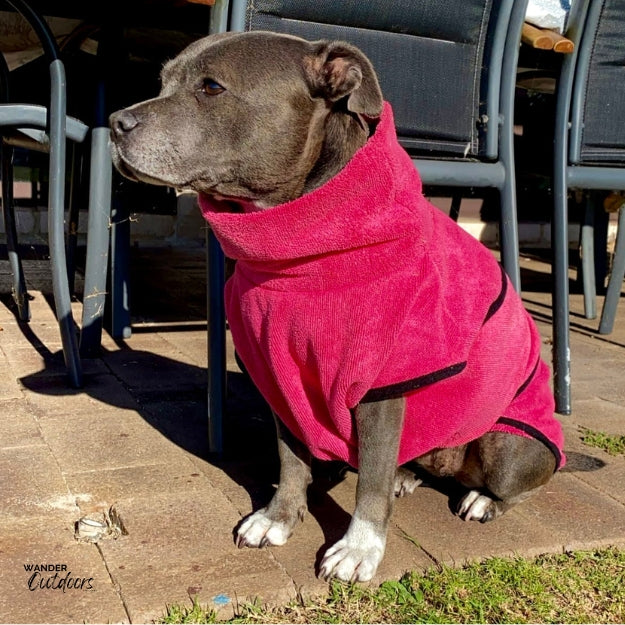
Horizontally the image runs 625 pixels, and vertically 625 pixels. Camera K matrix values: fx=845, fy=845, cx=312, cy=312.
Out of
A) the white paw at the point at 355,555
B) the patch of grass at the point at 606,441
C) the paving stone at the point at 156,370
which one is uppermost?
the white paw at the point at 355,555

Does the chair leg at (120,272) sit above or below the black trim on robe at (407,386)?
below

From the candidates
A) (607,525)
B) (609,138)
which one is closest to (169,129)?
(607,525)

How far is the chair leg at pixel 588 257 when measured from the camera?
4.99 metres

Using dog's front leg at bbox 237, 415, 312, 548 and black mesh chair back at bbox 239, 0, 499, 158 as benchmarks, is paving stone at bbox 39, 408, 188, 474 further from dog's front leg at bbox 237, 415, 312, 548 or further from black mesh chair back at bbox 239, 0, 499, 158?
black mesh chair back at bbox 239, 0, 499, 158

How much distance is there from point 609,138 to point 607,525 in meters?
1.64

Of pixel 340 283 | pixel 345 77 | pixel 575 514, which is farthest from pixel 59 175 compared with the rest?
pixel 575 514

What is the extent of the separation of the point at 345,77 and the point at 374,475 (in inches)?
38.9

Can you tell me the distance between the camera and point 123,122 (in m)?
2.14

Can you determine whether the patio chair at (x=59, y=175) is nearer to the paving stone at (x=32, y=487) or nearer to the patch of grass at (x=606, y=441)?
the paving stone at (x=32, y=487)

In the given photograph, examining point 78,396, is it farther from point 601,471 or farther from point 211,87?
point 601,471

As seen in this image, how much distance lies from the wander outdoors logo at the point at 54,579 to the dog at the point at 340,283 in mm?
413

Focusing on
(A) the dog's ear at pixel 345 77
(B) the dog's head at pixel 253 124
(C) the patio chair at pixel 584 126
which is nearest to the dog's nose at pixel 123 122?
(B) the dog's head at pixel 253 124

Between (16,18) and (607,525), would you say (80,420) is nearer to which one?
(607,525)

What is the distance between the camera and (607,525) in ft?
7.58
